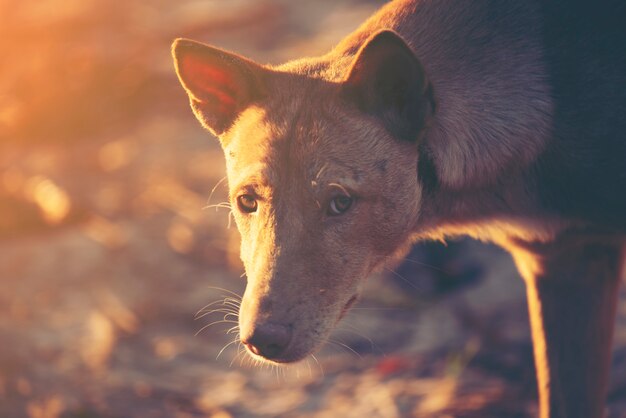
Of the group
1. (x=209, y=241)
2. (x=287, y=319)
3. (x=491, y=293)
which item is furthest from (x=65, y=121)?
(x=287, y=319)

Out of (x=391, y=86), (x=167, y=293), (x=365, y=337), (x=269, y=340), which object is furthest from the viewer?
(x=167, y=293)

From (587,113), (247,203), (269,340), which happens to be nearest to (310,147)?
(247,203)

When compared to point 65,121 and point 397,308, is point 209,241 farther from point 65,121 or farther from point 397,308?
point 65,121

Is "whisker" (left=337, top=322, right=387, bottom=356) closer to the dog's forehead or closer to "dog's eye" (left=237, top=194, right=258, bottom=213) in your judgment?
"dog's eye" (left=237, top=194, right=258, bottom=213)

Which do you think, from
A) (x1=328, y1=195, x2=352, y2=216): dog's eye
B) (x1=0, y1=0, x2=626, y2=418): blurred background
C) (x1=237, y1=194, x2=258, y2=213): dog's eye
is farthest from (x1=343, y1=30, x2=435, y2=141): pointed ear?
(x1=0, y1=0, x2=626, y2=418): blurred background

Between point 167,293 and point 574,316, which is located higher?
point 574,316

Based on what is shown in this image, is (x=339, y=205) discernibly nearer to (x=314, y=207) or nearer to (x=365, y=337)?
(x=314, y=207)

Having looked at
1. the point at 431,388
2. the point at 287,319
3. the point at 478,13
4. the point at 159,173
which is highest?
the point at 478,13
